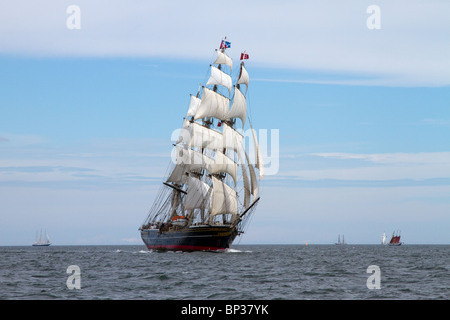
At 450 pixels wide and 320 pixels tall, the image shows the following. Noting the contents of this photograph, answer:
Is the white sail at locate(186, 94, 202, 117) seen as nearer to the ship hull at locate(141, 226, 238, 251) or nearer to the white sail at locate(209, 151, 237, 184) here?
the white sail at locate(209, 151, 237, 184)

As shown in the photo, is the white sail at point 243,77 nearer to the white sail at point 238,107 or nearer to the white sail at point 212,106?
the white sail at point 238,107

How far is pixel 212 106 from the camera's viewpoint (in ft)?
341

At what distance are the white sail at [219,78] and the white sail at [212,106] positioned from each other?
6.25 ft

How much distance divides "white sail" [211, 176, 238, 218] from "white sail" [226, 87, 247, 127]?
454 inches

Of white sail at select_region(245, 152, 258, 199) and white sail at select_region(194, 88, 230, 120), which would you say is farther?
white sail at select_region(194, 88, 230, 120)

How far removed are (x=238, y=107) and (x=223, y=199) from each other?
52.1 ft

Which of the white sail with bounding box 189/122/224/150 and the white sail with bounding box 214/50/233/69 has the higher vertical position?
the white sail with bounding box 214/50/233/69

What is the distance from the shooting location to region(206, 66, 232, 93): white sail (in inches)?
4122

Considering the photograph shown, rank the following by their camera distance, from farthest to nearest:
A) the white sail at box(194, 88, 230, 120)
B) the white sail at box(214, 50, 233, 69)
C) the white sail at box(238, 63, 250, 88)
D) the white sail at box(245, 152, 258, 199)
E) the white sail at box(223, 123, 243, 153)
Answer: the white sail at box(214, 50, 233, 69) < the white sail at box(194, 88, 230, 120) < the white sail at box(238, 63, 250, 88) < the white sail at box(223, 123, 243, 153) < the white sail at box(245, 152, 258, 199)

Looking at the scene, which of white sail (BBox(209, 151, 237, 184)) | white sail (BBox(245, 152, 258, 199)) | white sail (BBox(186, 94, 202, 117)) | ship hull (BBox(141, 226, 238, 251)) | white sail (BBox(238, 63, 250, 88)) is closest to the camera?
ship hull (BBox(141, 226, 238, 251))

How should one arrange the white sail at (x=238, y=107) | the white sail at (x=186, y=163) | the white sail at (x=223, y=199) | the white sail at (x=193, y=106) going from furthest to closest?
the white sail at (x=193, y=106) < the white sail at (x=186, y=163) < the white sail at (x=238, y=107) < the white sail at (x=223, y=199)

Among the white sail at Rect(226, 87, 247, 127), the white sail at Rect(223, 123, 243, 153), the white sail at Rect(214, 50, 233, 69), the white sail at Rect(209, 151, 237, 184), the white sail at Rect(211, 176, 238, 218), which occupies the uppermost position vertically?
the white sail at Rect(214, 50, 233, 69)

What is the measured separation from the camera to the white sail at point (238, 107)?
332 ft
